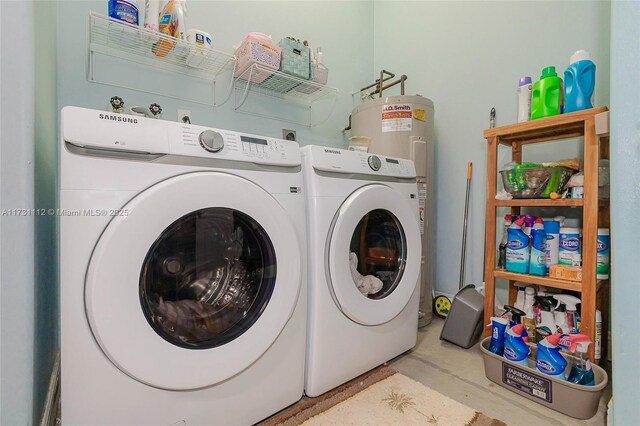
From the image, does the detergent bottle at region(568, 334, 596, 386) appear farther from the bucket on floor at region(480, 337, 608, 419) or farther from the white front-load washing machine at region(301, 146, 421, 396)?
the white front-load washing machine at region(301, 146, 421, 396)

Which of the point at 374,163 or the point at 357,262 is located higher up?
the point at 374,163

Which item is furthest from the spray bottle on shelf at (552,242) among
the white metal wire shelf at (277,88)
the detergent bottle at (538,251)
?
the white metal wire shelf at (277,88)

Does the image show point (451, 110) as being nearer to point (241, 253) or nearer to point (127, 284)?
point (241, 253)

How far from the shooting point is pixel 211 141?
2.68 ft

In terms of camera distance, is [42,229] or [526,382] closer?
[42,229]

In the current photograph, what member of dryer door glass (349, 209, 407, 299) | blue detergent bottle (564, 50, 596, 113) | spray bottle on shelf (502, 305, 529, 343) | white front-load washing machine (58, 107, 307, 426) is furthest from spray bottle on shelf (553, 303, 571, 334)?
white front-load washing machine (58, 107, 307, 426)

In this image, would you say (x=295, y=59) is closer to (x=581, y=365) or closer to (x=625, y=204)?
(x=625, y=204)

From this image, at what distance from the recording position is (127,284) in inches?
26.5

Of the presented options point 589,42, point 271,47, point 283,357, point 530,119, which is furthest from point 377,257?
point 589,42

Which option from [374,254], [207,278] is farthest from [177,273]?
[374,254]

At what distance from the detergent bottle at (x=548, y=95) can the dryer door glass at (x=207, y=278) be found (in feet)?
4.12

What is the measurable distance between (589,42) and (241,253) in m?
1.81

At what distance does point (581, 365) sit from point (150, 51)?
2.10 metres

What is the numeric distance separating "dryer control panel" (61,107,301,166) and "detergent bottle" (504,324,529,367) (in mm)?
1060
